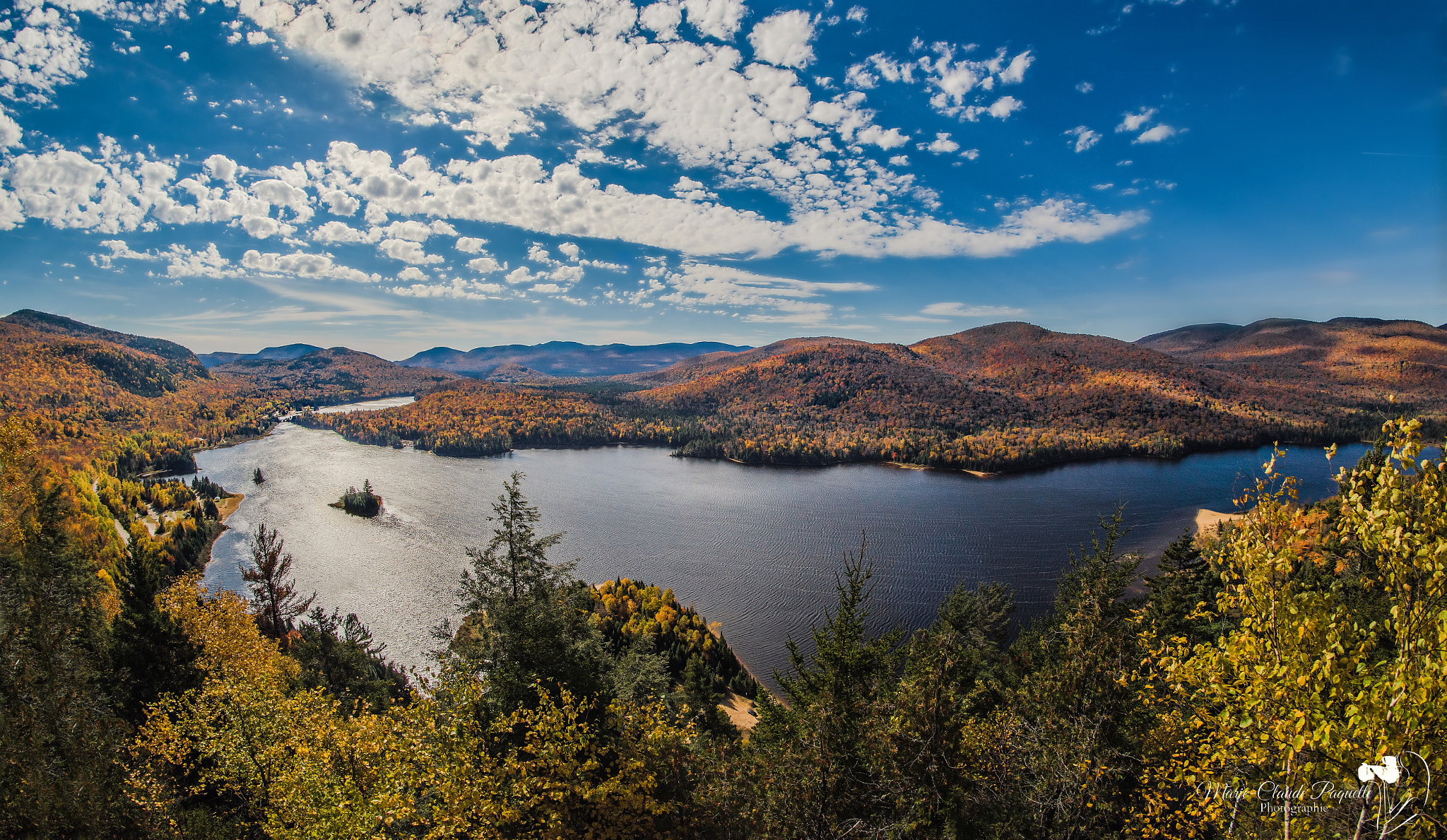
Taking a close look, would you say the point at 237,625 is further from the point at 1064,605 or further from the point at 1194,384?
the point at 1194,384

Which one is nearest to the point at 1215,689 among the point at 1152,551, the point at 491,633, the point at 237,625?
the point at 491,633

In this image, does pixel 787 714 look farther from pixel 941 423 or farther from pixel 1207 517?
pixel 941 423

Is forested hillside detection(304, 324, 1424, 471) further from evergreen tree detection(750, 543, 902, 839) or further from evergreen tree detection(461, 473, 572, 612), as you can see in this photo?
evergreen tree detection(750, 543, 902, 839)

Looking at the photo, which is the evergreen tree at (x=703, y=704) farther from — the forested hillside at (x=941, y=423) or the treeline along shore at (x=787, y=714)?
the forested hillside at (x=941, y=423)

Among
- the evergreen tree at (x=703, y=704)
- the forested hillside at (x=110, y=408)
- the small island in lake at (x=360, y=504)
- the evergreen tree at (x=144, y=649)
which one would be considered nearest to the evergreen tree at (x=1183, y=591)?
the evergreen tree at (x=703, y=704)

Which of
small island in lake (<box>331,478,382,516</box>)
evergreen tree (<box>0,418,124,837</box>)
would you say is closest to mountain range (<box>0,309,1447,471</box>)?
small island in lake (<box>331,478,382,516</box>)

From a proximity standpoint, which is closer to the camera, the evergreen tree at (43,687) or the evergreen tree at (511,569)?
the evergreen tree at (43,687)
